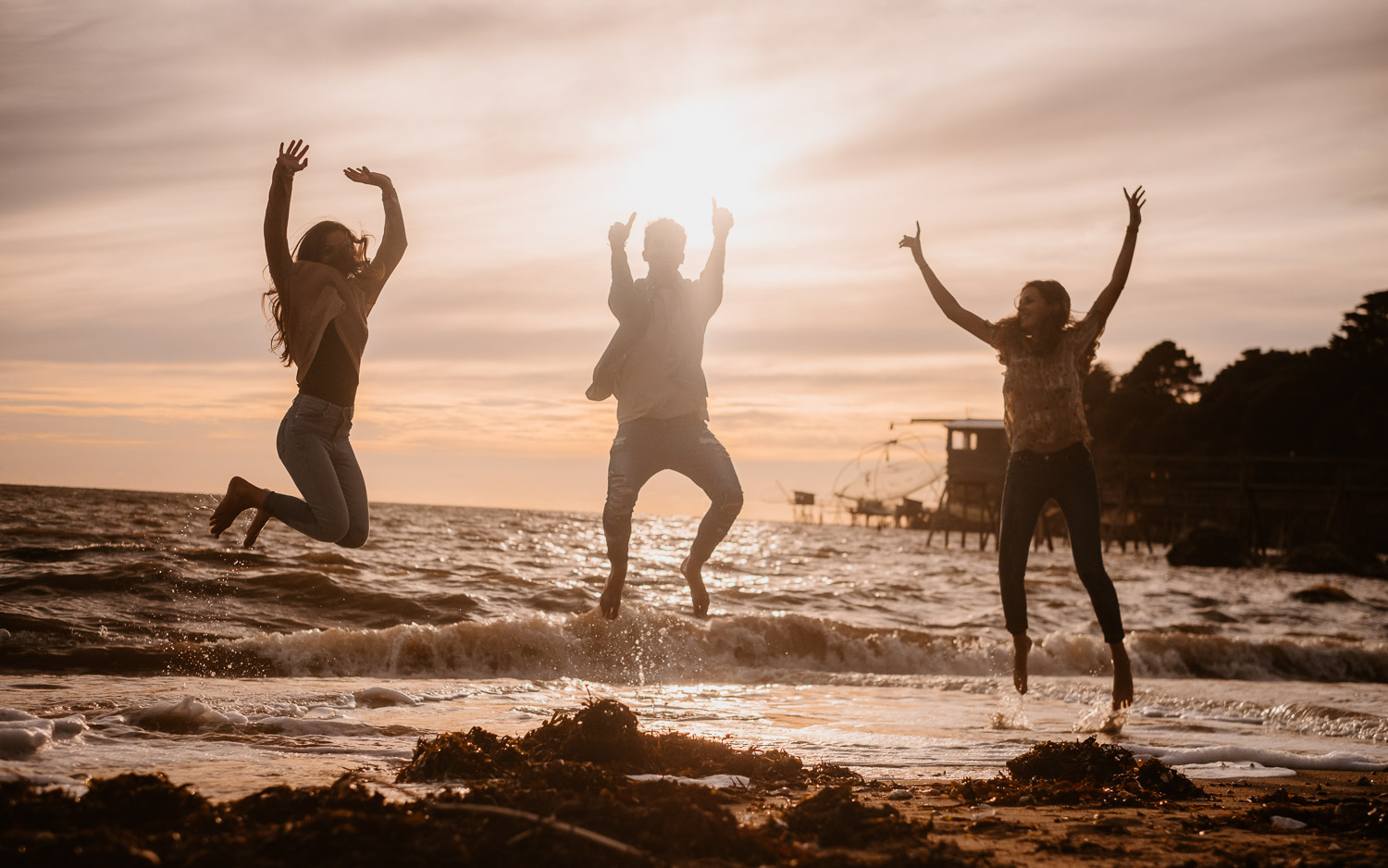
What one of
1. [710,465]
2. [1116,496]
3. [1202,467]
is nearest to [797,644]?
[710,465]

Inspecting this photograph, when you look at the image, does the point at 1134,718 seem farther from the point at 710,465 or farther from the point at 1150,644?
the point at 1150,644

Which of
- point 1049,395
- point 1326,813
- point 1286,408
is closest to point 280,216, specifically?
point 1049,395

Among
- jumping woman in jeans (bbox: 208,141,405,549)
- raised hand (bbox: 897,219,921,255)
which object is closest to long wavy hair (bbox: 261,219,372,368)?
jumping woman in jeans (bbox: 208,141,405,549)

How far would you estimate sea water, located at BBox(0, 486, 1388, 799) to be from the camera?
6293mm

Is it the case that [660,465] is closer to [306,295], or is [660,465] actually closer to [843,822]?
[306,295]

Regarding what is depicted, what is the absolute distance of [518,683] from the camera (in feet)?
31.9

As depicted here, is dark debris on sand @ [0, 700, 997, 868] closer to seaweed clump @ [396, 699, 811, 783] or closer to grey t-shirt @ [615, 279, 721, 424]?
seaweed clump @ [396, 699, 811, 783]

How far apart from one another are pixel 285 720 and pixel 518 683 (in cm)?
335

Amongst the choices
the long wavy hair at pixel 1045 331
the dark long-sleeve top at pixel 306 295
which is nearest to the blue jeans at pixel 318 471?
the dark long-sleeve top at pixel 306 295

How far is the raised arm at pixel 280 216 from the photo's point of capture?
17.5ft

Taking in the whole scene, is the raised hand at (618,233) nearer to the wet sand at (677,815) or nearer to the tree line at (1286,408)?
the wet sand at (677,815)

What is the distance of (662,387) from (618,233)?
90 centimetres

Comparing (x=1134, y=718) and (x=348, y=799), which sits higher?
(x=348, y=799)

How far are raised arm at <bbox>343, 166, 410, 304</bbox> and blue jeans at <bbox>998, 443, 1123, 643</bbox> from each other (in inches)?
152
